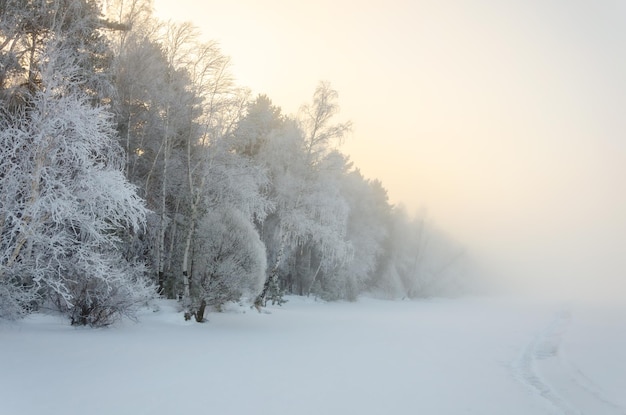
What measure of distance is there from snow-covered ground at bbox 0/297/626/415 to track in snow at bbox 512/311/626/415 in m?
0.04

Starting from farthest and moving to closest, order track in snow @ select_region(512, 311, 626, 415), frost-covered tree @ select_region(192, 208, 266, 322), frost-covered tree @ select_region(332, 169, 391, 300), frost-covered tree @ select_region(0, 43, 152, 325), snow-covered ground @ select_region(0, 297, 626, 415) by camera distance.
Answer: frost-covered tree @ select_region(332, 169, 391, 300)
frost-covered tree @ select_region(192, 208, 266, 322)
frost-covered tree @ select_region(0, 43, 152, 325)
track in snow @ select_region(512, 311, 626, 415)
snow-covered ground @ select_region(0, 297, 626, 415)

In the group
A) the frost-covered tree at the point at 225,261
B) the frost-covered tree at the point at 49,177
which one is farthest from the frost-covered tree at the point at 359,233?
the frost-covered tree at the point at 49,177

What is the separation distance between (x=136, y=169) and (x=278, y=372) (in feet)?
49.4

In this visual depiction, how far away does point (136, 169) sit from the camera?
2048cm

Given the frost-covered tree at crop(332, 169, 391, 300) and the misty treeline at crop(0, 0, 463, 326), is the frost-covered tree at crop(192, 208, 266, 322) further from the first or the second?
the frost-covered tree at crop(332, 169, 391, 300)

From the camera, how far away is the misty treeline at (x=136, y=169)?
893cm

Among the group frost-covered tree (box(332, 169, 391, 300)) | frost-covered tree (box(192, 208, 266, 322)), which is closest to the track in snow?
frost-covered tree (box(192, 208, 266, 322))

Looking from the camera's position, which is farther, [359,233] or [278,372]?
[359,233]

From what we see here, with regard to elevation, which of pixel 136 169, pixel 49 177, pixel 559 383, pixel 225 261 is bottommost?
pixel 559 383

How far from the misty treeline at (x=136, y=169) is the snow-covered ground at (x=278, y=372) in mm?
1287

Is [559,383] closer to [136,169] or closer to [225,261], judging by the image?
[225,261]

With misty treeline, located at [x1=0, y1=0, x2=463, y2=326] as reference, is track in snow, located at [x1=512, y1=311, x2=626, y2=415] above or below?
below

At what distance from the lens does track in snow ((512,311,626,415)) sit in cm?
789

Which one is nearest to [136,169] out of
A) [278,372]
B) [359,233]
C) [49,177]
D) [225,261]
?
[225,261]
